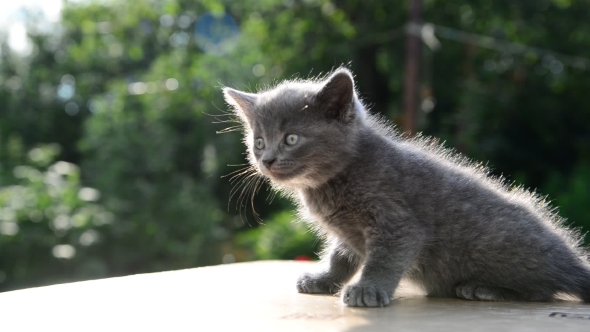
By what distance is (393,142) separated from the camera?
2934mm

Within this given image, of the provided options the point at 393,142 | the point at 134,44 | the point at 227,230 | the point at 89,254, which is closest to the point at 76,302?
the point at 393,142

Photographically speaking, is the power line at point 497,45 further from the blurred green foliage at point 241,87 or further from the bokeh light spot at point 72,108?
the bokeh light spot at point 72,108

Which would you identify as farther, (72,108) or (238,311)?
(72,108)

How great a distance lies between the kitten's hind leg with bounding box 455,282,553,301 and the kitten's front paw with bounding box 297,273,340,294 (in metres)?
0.56

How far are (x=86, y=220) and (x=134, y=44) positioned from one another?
14.8 ft

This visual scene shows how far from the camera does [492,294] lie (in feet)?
8.63

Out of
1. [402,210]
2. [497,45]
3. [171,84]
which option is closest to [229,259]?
[171,84]

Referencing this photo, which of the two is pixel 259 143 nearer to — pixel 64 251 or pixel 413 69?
pixel 64 251

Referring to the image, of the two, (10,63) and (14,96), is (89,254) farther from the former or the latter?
(10,63)

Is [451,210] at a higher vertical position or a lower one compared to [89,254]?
lower

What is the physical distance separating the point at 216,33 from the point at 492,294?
902 centimetres

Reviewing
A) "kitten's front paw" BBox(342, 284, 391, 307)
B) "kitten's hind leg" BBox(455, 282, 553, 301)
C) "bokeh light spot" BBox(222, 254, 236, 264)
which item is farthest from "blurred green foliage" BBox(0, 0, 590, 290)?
"kitten's front paw" BBox(342, 284, 391, 307)

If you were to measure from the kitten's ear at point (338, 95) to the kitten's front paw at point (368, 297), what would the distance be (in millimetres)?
708

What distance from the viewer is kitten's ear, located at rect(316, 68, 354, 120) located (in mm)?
2678
